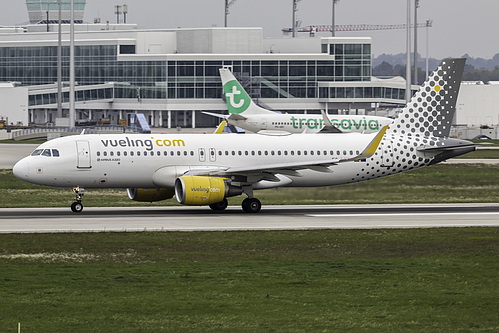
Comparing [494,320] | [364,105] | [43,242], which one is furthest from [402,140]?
[364,105]

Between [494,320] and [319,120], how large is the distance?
8831cm

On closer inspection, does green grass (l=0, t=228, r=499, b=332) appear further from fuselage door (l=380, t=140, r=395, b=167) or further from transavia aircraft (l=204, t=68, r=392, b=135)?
transavia aircraft (l=204, t=68, r=392, b=135)

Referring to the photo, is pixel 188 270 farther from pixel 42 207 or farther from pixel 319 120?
pixel 319 120

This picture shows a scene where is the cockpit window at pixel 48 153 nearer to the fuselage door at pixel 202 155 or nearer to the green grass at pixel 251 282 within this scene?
the fuselage door at pixel 202 155

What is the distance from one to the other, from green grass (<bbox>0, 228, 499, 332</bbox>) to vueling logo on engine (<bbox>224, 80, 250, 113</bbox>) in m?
83.5

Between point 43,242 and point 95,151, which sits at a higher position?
point 95,151

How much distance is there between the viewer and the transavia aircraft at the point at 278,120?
352 feet

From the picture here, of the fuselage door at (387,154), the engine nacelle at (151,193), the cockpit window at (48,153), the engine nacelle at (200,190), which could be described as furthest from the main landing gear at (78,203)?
the fuselage door at (387,154)

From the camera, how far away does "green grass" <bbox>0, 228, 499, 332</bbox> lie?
1995 cm

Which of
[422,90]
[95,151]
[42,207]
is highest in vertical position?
[422,90]

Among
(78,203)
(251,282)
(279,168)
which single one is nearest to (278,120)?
(78,203)

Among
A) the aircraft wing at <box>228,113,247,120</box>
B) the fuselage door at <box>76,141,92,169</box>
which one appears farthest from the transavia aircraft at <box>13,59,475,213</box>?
the aircraft wing at <box>228,113,247,120</box>

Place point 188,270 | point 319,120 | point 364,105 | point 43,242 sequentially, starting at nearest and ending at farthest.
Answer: point 188,270, point 43,242, point 319,120, point 364,105

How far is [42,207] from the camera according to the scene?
46094 millimetres
